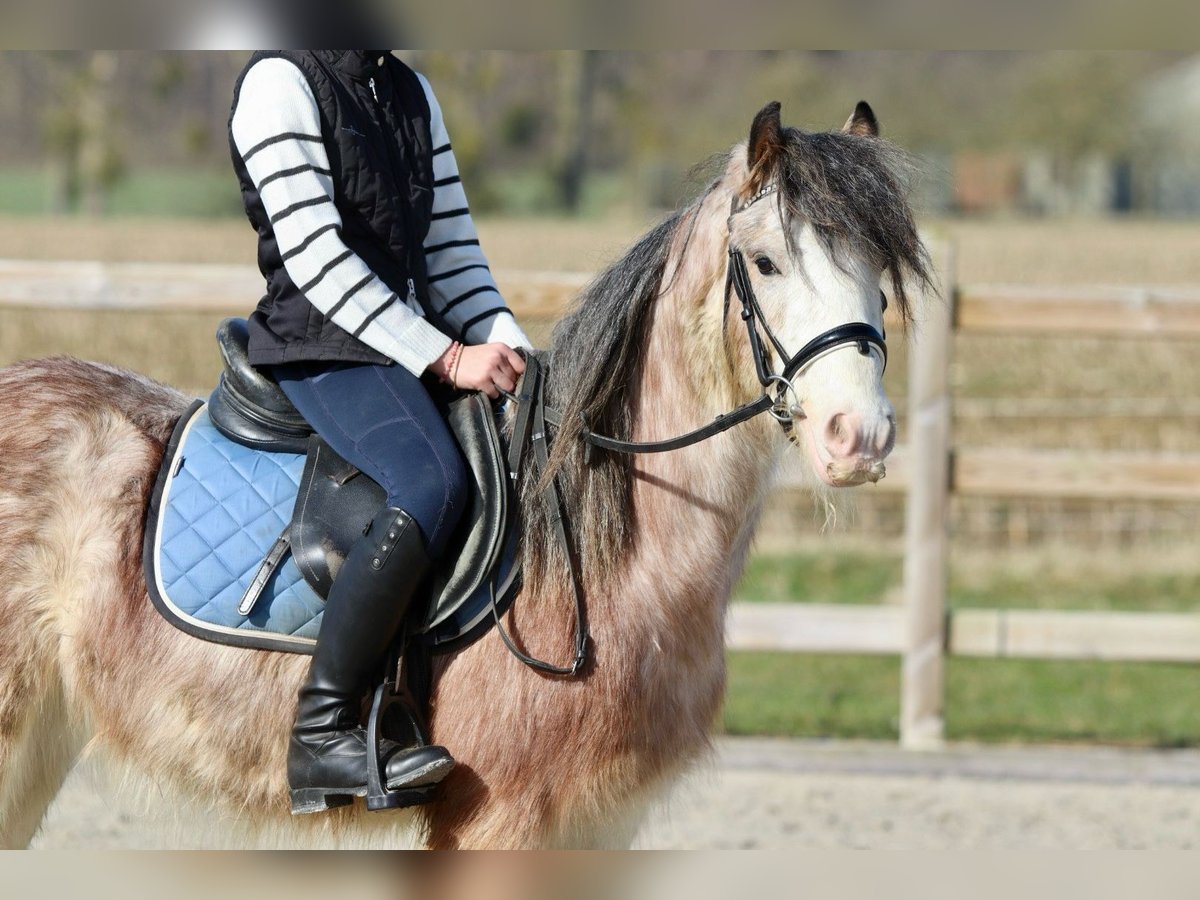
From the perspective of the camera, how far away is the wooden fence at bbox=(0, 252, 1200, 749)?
508cm

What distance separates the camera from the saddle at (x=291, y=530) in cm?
255

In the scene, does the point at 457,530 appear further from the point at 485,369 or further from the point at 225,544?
the point at 225,544

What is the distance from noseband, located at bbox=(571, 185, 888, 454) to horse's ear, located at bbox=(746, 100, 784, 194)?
3 centimetres

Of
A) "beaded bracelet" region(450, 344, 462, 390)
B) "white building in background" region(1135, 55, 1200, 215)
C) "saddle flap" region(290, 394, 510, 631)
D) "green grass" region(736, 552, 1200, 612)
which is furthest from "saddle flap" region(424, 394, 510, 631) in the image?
"white building in background" region(1135, 55, 1200, 215)

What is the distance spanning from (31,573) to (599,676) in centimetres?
127

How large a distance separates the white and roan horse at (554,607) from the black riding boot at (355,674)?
11 cm

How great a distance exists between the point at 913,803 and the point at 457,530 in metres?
3.08

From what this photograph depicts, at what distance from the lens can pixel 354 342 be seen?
260 centimetres

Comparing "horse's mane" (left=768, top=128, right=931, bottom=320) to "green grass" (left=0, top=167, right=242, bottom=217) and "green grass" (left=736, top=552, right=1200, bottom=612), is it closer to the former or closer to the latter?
"green grass" (left=736, top=552, right=1200, bottom=612)
